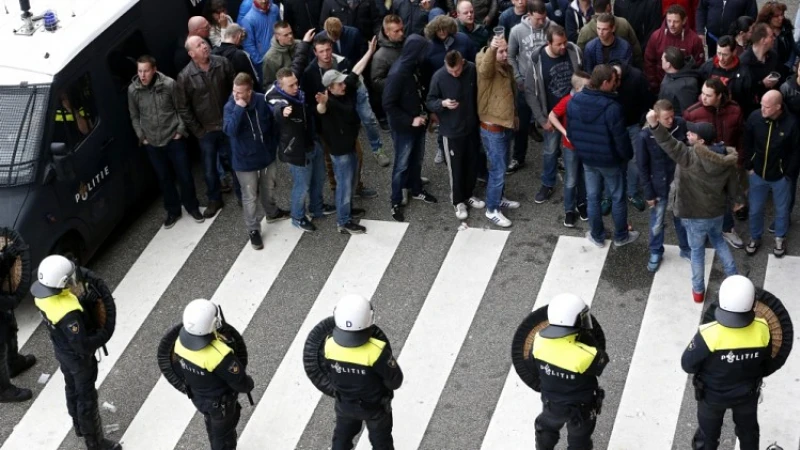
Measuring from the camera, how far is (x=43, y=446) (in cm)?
1059

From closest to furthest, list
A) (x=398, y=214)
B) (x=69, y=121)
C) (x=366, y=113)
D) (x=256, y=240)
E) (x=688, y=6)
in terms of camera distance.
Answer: (x=69, y=121), (x=256, y=240), (x=366, y=113), (x=398, y=214), (x=688, y=6)

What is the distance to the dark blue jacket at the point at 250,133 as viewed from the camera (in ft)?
39.9

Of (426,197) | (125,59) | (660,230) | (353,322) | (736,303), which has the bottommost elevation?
(426,197)

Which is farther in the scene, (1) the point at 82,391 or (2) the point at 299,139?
(2) the point at 299,139

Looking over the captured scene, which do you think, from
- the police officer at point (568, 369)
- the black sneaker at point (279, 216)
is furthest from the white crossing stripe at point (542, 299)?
the black sneaker at point (279, 216)

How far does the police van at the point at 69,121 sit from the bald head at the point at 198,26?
51cm

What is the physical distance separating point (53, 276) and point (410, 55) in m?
4.50

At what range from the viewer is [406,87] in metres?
12.3

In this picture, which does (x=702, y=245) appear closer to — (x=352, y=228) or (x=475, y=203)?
(x=475, y=203)

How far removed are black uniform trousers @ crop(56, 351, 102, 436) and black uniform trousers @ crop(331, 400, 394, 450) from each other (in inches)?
83.5

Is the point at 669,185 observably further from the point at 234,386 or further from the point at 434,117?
the point at 234,386

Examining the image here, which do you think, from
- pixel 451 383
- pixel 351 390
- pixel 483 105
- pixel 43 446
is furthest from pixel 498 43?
pixel 43 446

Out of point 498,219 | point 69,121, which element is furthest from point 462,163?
point 69,121

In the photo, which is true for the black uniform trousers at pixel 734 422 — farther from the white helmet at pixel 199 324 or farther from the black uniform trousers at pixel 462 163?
the black uniform trousers at pixel 462 163
